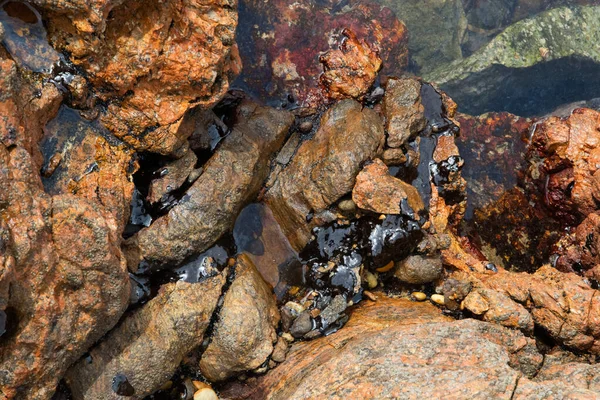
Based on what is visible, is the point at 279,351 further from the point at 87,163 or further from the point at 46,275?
the point at 87,163

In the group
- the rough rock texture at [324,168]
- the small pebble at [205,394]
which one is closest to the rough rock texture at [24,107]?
the rough rock texture at [324,168]

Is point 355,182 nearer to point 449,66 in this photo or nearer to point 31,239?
point 31,239

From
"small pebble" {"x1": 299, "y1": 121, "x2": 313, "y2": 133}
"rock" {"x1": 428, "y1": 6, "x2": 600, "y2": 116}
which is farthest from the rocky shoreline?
"rock" {"x1": 428, "y1": 6, "x2": 600, "y2": 116}

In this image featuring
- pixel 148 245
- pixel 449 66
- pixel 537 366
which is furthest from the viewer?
pixel 449 66

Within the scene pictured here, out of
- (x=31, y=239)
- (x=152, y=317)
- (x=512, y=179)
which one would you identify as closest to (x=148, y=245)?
(x=152, y=317)

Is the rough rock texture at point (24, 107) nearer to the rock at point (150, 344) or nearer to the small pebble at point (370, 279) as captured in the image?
the rock at point (150, 344)

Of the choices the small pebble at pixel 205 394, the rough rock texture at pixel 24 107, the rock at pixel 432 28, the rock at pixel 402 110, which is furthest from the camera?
the rock at pixel 432 28

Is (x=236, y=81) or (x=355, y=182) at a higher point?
(x=236, y=81)

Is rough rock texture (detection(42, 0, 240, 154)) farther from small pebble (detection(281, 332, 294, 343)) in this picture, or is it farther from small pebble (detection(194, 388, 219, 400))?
small pebble (detection(194, 388, 219, 400))
